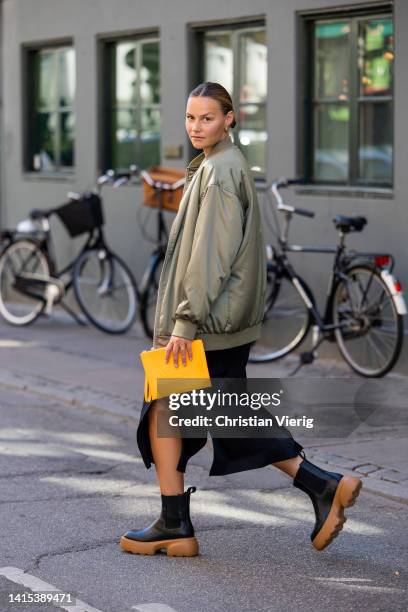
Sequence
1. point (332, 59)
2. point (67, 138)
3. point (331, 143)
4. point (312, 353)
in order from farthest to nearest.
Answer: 1. point (67, 138)
2. point (331, 143)
3. point (332, 59)
4. point (312, 353)

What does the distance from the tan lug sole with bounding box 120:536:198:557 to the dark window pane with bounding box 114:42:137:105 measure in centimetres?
824

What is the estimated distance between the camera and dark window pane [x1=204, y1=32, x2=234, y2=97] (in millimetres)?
11984

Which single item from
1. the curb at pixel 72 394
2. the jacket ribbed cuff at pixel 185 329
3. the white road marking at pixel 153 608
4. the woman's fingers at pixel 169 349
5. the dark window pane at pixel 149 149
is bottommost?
the curb at pixel 72 394

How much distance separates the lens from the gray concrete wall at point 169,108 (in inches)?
399

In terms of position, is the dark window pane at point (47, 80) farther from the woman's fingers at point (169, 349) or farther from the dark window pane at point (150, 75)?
the woman's fingers at point (169, 349)

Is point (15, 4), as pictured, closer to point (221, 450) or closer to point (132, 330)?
point (132, 330)

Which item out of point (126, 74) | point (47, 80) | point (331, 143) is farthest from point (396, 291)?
point (47, 80)

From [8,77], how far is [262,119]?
4.29 meters

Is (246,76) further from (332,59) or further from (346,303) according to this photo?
(346,303)

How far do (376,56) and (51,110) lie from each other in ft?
16.4

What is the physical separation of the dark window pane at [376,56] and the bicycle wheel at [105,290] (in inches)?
114

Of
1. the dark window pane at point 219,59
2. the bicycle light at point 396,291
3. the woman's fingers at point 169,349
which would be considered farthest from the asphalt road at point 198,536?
the dark window pane at point 219,59

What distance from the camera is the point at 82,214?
40.6 ft

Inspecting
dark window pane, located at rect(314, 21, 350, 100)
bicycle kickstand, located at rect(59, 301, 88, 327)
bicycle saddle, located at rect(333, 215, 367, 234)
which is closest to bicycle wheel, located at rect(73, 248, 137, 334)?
bicycle kickstand, located at rect(59, 301, 88, 327)
